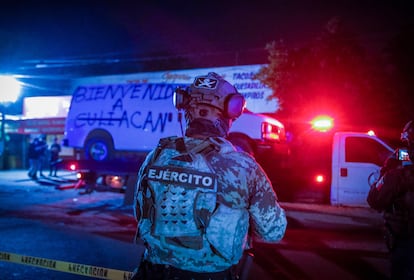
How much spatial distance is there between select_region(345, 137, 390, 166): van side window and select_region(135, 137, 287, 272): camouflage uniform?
20.9 feet

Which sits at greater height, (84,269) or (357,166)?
(357,166)

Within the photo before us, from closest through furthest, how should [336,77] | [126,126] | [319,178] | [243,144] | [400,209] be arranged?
[400,209] < [319,178] < [243,144] < [126,126] < [336,77]

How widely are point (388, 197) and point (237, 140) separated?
559 cm

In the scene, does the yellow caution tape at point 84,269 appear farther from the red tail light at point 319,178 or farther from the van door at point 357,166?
the van door at point 357,166

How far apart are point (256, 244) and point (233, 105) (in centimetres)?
435

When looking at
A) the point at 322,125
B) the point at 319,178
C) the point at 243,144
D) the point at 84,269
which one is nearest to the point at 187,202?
the point at 84,269

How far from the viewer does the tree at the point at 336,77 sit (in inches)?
515

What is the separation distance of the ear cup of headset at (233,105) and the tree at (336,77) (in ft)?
40.7

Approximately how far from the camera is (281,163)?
802 centimetres

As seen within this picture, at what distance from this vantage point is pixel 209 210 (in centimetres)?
153

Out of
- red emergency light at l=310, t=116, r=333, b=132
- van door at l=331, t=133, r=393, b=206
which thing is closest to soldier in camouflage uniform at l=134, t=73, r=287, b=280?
van door at l=331, t=133, r=393, b=206

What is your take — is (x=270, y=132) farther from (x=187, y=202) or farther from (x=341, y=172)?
(x=187, y=202)

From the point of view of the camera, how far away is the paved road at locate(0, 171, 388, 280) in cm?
467

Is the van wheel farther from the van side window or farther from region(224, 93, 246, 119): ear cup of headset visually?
region(224, 93, 246, 119): ear cup of headset
